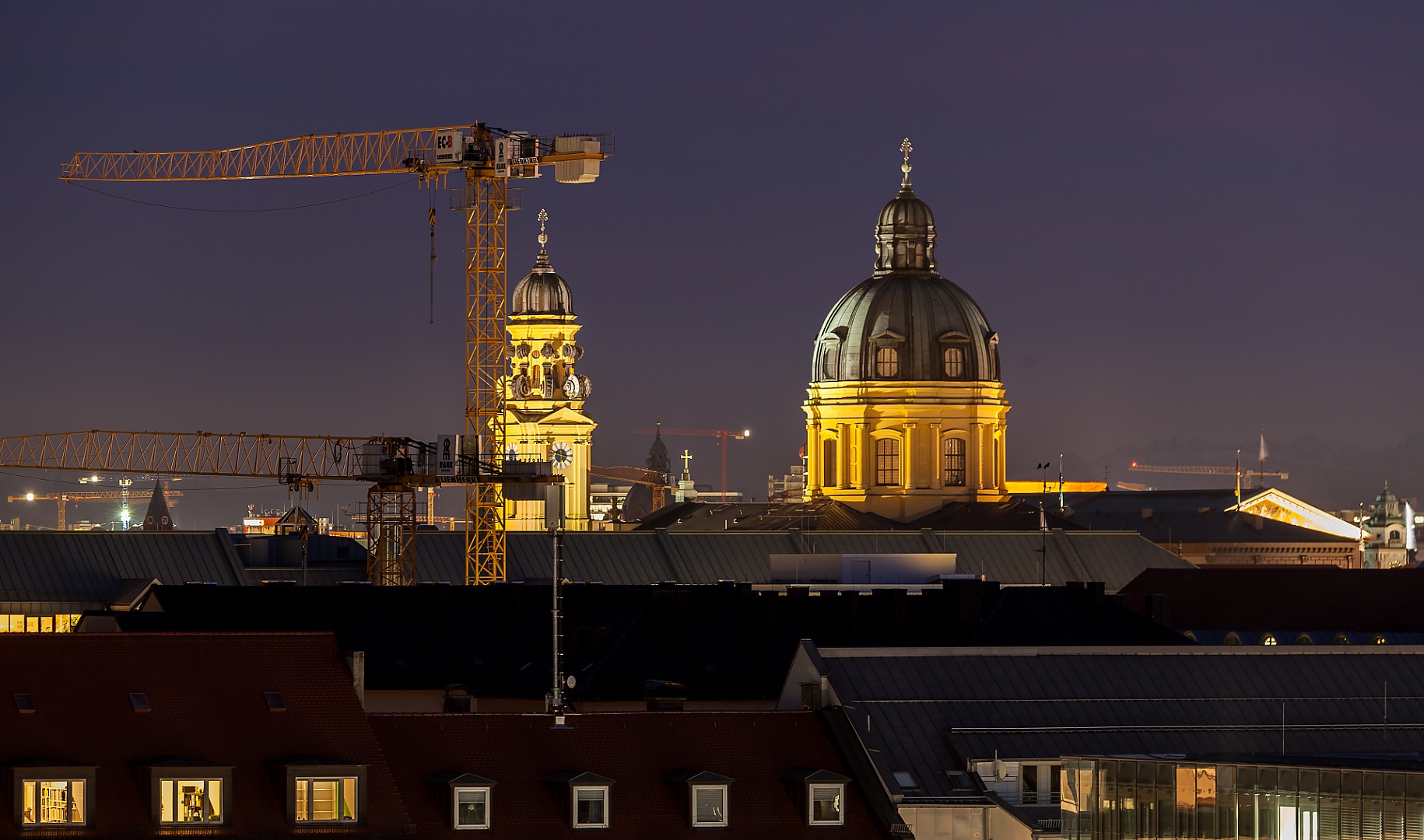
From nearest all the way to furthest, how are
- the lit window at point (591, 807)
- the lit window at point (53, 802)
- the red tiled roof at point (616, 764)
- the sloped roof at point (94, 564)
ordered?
the lit window at point (53, 802), the red tiled roof at point (616, 764), the lit window at point (591, 807), the sloped roof at point (94, 564)

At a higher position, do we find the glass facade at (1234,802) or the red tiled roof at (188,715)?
the red tiled roof at (188,715)

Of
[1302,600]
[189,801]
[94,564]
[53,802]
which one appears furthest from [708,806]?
[94,564]

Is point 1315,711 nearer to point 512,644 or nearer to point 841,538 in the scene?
point 512,644

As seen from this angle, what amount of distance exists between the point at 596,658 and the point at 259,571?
6546 centimetres

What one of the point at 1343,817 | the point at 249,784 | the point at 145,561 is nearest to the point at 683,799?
the point at 249,784

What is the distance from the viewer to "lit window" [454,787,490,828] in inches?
3091

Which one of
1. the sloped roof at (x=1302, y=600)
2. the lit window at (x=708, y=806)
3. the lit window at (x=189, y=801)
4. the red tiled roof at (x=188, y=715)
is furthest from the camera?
the sloped roof at (x=1302, y=600)

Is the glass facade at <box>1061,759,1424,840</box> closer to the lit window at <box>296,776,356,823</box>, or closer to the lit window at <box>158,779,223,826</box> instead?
the lit window at <box>296,776,356,823</box>

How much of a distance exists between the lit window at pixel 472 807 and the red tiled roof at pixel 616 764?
17cm

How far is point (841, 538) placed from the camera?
639 ft

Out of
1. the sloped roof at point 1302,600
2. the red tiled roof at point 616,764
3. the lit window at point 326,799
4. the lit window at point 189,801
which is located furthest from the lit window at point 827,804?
the sloped roof at point 1302,600

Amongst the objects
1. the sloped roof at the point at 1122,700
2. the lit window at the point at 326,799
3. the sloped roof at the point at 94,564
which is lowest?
the lit window at the point at 326,799

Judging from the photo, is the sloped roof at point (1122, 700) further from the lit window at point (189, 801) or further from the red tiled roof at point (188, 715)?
the lit window at point (189, 801)

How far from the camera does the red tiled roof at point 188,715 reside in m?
75.8
